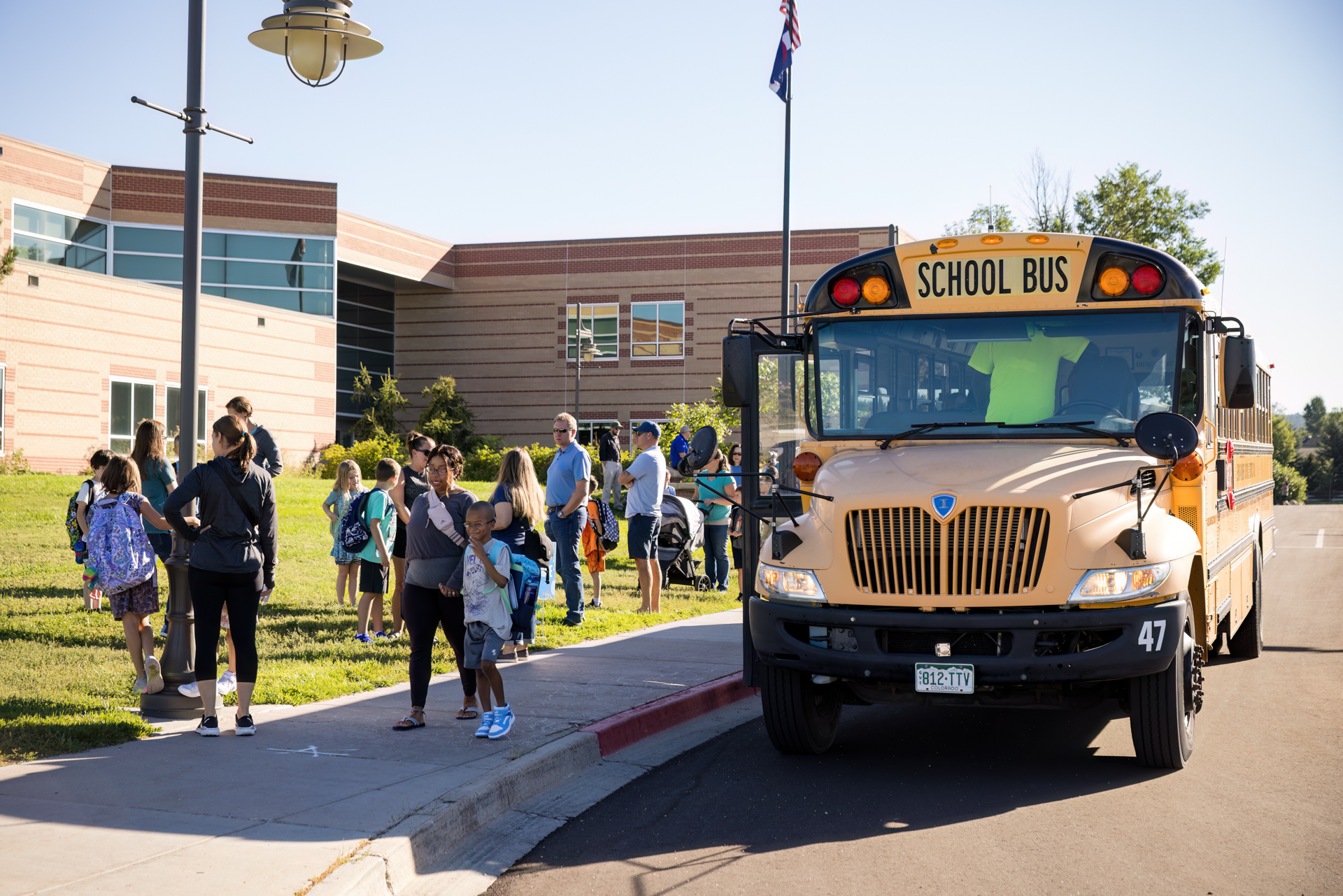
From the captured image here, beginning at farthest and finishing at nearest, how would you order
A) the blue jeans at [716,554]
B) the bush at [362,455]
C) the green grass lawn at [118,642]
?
the bush at [362,455], the blue jeans at [716,554], the green grass lawn at [118,642]

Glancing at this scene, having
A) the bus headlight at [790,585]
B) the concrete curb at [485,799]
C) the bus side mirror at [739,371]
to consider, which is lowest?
the concrete curb at [485,799]

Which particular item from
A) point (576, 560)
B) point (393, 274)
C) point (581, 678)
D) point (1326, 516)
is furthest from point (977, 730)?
point (1326, 516)

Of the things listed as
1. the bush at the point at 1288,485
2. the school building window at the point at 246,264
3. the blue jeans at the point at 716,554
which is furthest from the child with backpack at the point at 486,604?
the bush at the point at 1288,485

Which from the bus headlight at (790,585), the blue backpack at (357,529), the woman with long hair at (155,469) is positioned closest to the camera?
the bus headlight at (790,585)

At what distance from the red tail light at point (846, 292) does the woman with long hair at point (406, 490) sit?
12.7 feet

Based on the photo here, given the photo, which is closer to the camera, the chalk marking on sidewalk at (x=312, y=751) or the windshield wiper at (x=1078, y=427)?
the chalk marking on sidewalk at (x=312, y=751)

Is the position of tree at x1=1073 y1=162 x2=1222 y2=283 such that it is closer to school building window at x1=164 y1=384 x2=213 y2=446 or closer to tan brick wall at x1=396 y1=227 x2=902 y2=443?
tan brick wall at x1=396 y1=227 x2=902 y2=443

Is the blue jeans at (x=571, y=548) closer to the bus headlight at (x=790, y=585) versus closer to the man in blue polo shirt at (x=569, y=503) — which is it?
the man in blue polo shirt at (x=569, y=503)

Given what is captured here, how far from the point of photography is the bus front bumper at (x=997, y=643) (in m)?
5.80

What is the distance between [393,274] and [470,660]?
42.0 meters

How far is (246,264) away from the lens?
4022cm

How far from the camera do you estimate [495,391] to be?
5062 centimetres

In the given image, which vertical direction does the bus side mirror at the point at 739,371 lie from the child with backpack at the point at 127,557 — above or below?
above

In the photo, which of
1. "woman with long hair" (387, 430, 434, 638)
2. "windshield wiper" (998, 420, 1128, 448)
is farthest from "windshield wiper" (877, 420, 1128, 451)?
"woman with long hair" (387, 430, 434, 638)
